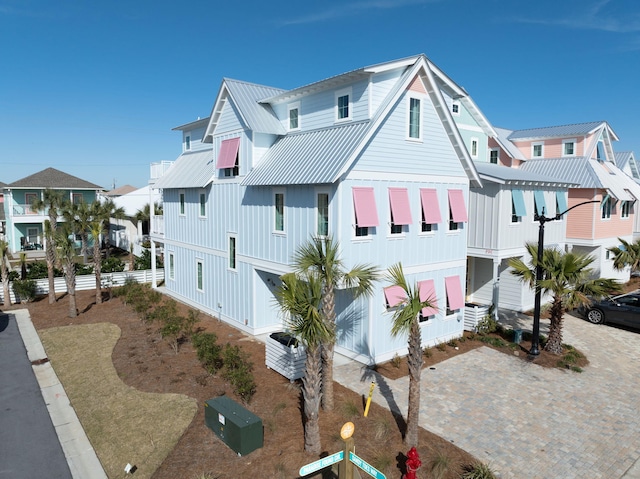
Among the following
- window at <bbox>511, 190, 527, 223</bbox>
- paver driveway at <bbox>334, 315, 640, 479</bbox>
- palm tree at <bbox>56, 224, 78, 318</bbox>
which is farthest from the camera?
palm tree at <bbox>56, 224, 78, 318</bbox>

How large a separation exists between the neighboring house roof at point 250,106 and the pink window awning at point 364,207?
568cm

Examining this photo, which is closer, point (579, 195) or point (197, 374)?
point (197, 374)

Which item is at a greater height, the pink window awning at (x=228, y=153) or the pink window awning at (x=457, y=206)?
the pink window awning at (x=228, y=153)

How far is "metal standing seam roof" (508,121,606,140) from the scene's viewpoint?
2916 cm

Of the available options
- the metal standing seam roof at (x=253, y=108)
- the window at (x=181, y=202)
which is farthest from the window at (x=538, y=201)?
the window at (x=181, y=202)

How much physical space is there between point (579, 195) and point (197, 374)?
995 inches

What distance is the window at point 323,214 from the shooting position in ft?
50.4

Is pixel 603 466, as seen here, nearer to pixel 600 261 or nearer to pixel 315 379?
pixel 315 379

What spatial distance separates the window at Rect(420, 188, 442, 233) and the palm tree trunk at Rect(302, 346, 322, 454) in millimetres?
8360

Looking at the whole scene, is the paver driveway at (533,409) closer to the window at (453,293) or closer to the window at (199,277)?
the window at (453,293)

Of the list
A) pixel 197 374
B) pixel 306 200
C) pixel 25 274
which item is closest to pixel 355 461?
pixel 197 374

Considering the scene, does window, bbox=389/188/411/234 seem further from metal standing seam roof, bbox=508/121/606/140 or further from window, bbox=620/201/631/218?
window, bbox=620/201/631/218

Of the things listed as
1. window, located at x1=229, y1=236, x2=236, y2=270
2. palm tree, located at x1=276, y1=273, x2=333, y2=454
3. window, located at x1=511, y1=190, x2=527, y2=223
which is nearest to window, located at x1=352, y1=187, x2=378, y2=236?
palm tree, located at x1=276, y1=273, x2=333, y2=454

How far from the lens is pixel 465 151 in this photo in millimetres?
18391
